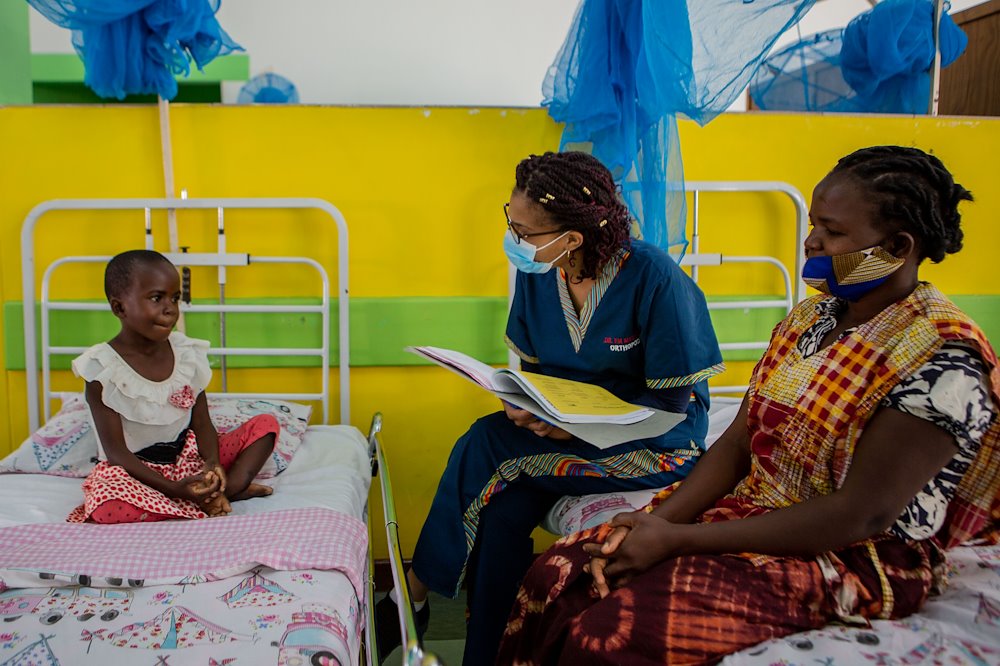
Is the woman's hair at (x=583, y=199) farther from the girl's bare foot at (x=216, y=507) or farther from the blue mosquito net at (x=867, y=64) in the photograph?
the blue mosquito net at (x=867, y=64)

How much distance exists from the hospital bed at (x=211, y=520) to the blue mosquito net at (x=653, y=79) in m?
0.87

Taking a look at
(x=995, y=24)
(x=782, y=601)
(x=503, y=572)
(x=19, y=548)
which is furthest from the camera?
(x=995, y=24)

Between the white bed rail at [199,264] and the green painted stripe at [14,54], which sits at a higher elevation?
the green painted stripe at [14,54]

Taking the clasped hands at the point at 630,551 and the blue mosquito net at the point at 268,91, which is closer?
the clasped hands at the point at 630,551

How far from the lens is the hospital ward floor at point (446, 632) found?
227 cm

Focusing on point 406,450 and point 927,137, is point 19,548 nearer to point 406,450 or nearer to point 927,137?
point 406,450

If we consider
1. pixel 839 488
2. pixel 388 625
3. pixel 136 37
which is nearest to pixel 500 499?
pixel 388 625

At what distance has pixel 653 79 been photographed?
2014 millimetres

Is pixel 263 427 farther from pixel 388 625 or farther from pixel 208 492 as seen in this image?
pixel 388 625

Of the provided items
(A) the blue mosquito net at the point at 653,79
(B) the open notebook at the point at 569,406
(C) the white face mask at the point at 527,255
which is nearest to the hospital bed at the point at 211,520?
(B) the open notebook at the point at 569,406

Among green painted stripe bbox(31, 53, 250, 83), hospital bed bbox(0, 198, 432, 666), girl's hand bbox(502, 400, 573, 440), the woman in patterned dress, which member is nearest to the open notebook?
girl's hand bbox(502, 400, 573, 440)

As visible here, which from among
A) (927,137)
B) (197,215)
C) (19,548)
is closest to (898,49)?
(927,137)

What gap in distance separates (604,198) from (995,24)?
7.38 ft

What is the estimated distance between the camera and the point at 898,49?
2.84 m
